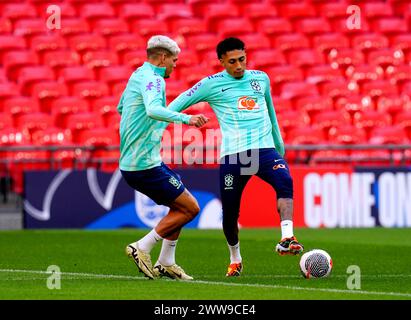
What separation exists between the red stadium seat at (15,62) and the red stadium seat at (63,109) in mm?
1598

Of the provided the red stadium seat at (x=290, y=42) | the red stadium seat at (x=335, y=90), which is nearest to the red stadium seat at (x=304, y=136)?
the red stadium seat at (x=335, y=90)

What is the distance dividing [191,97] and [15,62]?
13.4 m

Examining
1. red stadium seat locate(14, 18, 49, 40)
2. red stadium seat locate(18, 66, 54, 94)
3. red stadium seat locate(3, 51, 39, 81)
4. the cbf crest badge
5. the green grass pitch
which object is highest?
red stadium seat locate(14, 18, 49, 40)

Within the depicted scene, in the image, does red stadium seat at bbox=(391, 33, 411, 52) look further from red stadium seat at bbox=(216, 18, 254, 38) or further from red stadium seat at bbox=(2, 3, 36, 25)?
red stadium seat at bbox=(2, 3, 36, 25)

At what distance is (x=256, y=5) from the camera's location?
27500 mm

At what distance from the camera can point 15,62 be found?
79.6ft

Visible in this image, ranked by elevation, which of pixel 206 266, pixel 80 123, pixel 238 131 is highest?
pixel 80 123

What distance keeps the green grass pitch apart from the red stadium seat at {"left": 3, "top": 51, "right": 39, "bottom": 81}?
6.12 m

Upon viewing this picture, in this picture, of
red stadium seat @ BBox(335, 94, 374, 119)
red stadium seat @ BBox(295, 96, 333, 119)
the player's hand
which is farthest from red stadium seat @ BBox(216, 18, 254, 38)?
the player's hand

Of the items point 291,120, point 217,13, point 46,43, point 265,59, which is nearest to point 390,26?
point 265,59

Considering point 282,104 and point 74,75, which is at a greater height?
point 74,75

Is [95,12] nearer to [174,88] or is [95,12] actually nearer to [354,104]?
[174,88]

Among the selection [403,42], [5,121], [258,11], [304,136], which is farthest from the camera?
[258,11]

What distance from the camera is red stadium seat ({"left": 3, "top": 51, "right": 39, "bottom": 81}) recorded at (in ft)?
79.7
